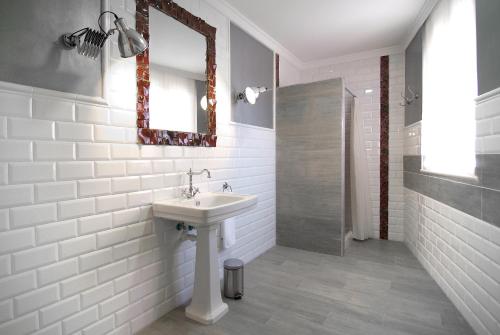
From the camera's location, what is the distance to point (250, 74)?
2.94 m

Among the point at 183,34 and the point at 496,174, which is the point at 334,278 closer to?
the point at 496,174

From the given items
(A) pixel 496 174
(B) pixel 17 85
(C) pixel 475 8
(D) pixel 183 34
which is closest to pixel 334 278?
(A) pixel 496 174

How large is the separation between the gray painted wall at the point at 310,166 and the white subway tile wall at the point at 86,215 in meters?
1.42

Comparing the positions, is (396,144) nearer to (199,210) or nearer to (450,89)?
(450,89)

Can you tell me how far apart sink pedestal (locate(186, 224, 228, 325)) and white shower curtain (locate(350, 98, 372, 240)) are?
2.29 meters

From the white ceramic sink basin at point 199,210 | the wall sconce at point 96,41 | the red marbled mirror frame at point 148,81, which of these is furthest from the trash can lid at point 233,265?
the wall sconce at point 96,41

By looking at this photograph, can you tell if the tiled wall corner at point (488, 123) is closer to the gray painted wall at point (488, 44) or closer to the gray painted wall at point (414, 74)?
the gray painted wall at point (488, 44)

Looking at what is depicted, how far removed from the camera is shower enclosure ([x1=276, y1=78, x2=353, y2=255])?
3.07 metres

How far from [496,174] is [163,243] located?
2.10 metres

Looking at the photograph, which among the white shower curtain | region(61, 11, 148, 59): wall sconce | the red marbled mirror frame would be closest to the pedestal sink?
the red marbled mirror frame

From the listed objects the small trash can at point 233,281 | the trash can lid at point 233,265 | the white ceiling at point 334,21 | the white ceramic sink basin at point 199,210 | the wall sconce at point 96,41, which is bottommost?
the small trash can at point 233,281

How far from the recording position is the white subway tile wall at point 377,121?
11.5 feet

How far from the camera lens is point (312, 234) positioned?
3.25m

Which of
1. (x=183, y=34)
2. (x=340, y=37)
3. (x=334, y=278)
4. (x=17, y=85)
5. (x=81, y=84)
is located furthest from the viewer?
(x=340, y=37)
